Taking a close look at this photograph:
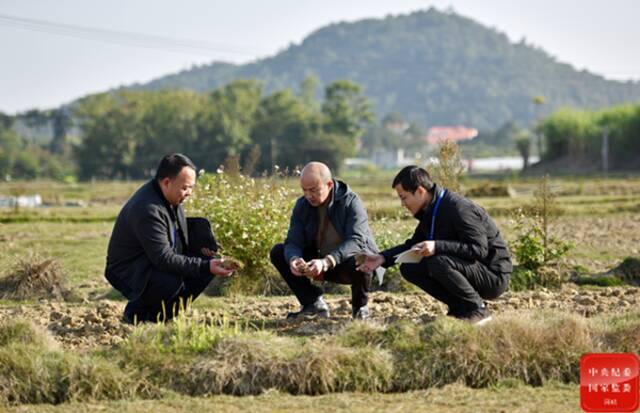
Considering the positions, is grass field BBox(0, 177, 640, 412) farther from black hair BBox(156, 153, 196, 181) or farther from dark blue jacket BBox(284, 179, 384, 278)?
black hair BBox(156, 153, 196, 181)

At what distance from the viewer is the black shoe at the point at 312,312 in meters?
8.23

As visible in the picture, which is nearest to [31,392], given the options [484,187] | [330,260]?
[330,260]

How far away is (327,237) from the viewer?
26.4 feet

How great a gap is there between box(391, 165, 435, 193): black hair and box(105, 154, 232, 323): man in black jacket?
1.53 metres

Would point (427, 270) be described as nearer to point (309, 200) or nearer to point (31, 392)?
point (309, 200)

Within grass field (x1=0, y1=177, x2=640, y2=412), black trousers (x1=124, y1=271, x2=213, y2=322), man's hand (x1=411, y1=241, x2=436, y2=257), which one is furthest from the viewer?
black trousers (x1=124, y1=271, x2=213, y2=322)

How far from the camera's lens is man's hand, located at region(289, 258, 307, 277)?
753 cm

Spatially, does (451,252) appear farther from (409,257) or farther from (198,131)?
(198,131)

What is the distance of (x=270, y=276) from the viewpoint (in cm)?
1034

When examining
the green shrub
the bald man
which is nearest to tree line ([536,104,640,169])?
the green shrub

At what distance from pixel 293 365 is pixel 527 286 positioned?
474 centimetres

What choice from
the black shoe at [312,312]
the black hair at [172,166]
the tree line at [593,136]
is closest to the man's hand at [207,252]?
the black hair at [172,166]

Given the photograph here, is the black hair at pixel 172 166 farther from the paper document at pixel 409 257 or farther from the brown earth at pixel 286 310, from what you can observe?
the paper document at pixel 409 257

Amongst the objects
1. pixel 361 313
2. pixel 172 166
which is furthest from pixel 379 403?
pixel 172 166
